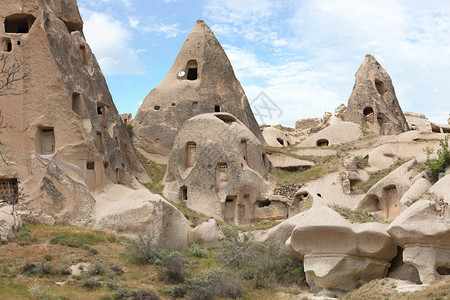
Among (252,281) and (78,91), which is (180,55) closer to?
(78,91)

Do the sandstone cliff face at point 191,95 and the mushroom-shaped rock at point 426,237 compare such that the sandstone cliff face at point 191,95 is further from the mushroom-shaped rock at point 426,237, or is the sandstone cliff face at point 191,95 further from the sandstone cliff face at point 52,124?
the mushroom-shaped rock at point 426,237

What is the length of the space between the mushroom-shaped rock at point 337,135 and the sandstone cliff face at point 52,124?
19.3 m

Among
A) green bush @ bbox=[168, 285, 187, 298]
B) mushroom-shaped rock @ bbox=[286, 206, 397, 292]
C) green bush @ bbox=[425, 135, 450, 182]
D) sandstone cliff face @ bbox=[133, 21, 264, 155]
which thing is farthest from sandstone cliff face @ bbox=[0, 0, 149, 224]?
green bush @ bbox=[425, 135, 450, 182]

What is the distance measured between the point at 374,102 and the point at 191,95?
15.6 metres

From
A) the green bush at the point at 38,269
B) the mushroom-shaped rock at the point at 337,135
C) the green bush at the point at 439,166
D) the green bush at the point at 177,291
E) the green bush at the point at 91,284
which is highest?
the mushroom-shaped rock at the point at 337,135

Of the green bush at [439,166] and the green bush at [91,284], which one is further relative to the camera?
the green bush at [439,166]

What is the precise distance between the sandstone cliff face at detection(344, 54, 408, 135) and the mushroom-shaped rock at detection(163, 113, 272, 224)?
714 inches

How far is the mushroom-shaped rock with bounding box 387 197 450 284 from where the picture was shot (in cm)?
2200

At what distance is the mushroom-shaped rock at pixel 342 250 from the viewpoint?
24.1 m

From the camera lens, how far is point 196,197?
121 feet

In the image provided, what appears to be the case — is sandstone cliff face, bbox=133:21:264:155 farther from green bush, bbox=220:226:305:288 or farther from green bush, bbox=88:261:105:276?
green bush, bbox=88:261:105:276

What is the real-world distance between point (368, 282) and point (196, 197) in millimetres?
14833

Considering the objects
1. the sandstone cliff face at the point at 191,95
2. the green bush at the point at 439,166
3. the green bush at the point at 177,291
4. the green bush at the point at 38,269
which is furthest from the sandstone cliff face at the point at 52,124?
the green bush at the point at 439,166

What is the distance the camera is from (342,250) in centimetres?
2423
